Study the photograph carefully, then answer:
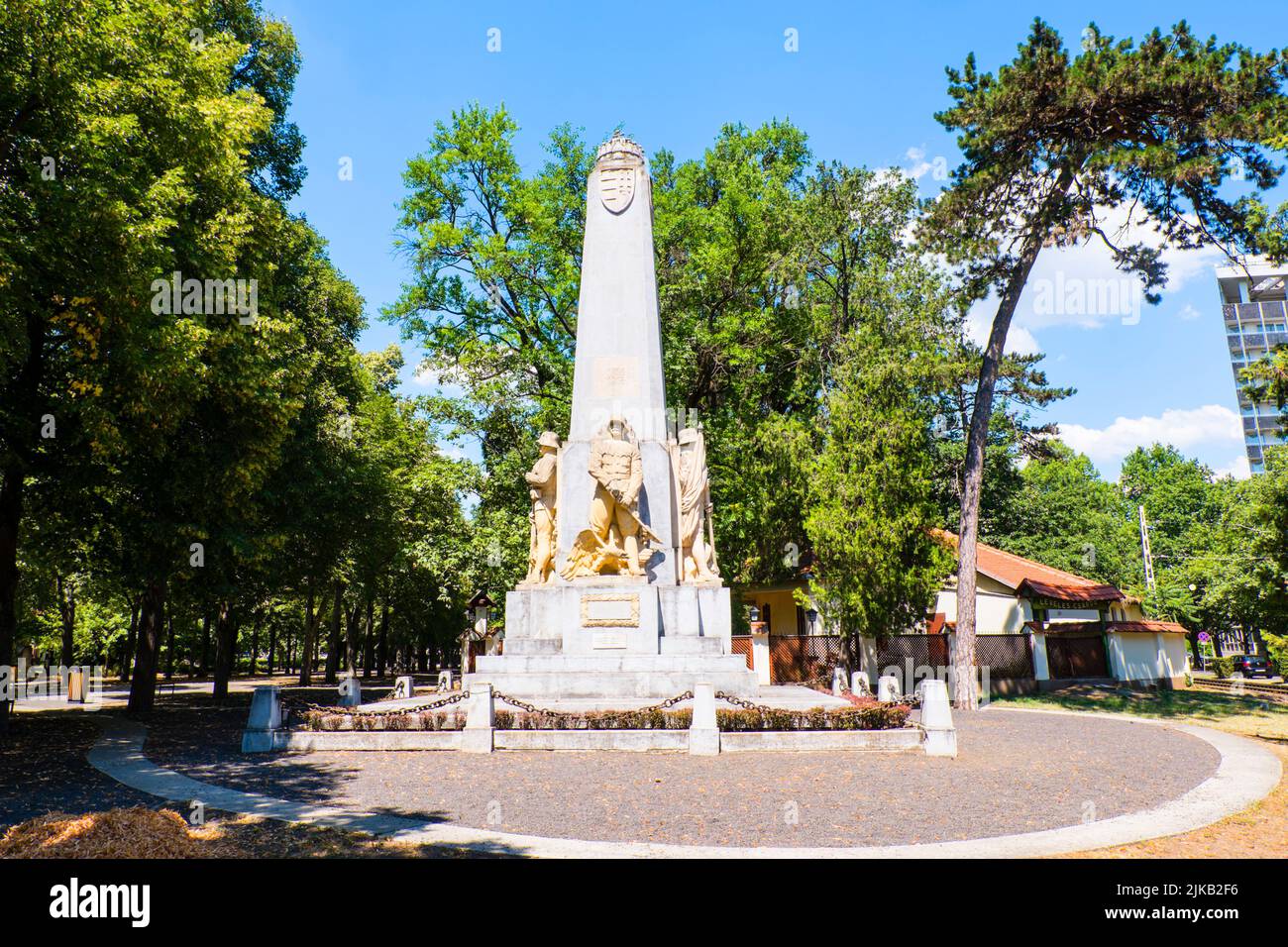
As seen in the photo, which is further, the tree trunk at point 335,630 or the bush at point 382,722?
the tree trunk at point 335,630

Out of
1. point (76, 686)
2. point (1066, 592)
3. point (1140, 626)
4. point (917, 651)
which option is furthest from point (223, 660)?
point (1140, 626)

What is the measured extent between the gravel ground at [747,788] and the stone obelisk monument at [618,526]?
3414 mm

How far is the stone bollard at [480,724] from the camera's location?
1165 cm

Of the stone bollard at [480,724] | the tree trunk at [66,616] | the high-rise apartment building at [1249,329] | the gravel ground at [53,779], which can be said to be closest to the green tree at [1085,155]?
the stone bollard at [480,724]

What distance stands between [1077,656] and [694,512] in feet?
63.7

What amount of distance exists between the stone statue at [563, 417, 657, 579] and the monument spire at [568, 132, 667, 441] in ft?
5.18

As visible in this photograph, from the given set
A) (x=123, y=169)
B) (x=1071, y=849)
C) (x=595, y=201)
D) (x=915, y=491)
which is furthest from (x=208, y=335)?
(x=915, y=491)

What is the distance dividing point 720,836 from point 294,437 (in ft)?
57.2

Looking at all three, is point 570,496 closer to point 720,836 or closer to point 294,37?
point 720,836

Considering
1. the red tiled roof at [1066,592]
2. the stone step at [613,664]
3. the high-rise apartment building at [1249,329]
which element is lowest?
the stone step at [613,664]

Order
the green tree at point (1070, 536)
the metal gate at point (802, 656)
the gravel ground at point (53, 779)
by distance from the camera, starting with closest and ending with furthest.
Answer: the gravel ground at point (53, 779) < the metal gate at point (802, 656) < the green tree at point (1070, 536)

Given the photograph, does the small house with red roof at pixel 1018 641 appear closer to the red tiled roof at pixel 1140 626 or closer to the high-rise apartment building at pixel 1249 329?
the red tiled roof at pixel 1140 626

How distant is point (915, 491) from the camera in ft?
77.4

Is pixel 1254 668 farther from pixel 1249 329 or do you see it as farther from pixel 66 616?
pixel 1249 329
